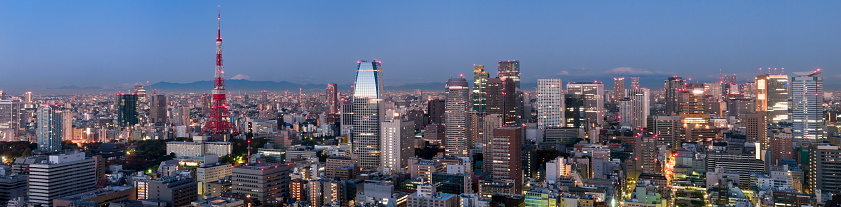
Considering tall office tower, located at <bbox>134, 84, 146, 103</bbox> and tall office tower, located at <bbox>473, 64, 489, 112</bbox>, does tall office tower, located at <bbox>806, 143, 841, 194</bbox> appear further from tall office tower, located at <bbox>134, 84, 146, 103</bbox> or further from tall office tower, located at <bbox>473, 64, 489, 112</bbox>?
tall office tower, located at <bbox>134, 84, 146, 103</bbox>

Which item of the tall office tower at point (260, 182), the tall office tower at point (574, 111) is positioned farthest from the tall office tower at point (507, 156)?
the tall office tower at point (574, 111)

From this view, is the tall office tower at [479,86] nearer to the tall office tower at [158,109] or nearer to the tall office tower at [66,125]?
the tall office tower at [158,109]

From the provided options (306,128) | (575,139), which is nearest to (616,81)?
(575,139)

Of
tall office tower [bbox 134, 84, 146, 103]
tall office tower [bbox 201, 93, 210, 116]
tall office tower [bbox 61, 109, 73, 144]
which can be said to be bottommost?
tall office tower [bbox 61, 109, 73, 144]

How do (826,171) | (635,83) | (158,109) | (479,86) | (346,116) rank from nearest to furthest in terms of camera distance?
1. (826,171)
2. (346,116)
3. (479,86)
4. (158,109)
5. (635,83)

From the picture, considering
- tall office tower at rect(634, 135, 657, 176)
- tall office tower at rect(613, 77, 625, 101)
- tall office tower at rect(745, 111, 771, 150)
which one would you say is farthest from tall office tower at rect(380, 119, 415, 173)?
tall office tower at rect(613, 77, 625, 101)

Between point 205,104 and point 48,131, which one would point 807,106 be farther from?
point 205,104

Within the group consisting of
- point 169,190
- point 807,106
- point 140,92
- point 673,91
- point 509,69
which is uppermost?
point 509,69

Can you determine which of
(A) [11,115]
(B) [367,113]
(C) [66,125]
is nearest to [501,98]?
(B) [367,113]
